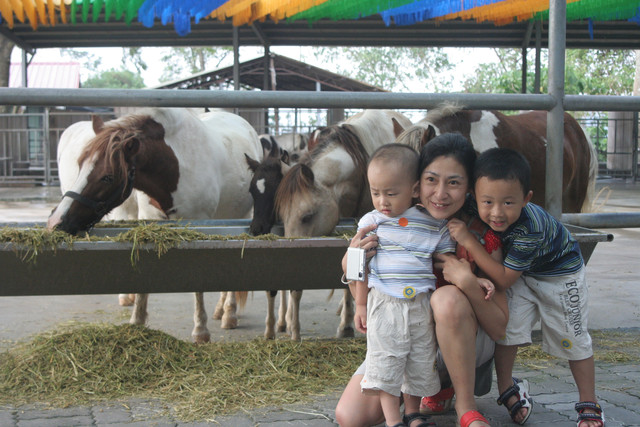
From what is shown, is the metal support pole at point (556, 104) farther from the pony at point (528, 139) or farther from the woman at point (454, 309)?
the woman at point (454, 309)

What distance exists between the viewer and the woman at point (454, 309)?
225 cm

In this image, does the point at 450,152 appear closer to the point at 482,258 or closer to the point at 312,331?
the point at 482,258

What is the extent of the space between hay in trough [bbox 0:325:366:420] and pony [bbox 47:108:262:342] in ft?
2.43

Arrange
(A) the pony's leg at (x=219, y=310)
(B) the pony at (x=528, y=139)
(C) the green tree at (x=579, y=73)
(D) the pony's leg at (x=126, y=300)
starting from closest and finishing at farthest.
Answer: (B) the pony at (x=528, y=139) → (A) the pony's leg at (x=219, y=310) → (D) the pony's leg at (x=126, y=300) → (C) the green tree at (x=579, y=73)

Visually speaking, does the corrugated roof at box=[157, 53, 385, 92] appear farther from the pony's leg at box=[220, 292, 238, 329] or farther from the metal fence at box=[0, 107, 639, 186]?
the pony's leg at box=[220, 292, 238, 329]

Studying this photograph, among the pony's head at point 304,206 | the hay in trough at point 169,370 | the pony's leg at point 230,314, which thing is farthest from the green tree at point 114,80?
the hay in trough at point 169,370

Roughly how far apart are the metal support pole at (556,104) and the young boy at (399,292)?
1.30m

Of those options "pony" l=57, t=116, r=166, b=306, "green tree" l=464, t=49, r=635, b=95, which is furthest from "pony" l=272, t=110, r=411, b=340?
"green tree" l=464, t=49, r=635, b=95

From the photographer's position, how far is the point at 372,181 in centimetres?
237

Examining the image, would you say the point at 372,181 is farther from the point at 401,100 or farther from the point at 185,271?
the point at 185,271

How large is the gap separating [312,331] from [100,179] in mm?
2102

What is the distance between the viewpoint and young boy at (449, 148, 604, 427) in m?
2.30

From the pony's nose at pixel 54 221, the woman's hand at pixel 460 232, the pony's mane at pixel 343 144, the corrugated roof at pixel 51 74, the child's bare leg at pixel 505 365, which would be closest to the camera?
the woman's hand at pixel 460 232

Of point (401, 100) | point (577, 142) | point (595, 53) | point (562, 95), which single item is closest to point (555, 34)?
point (562, 95)
